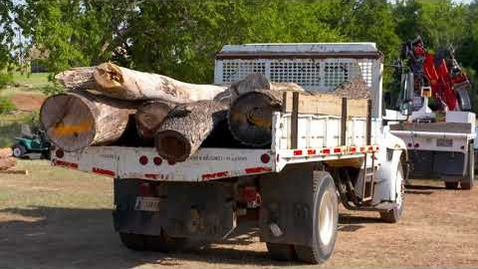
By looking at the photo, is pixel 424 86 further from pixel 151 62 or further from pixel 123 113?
pixel 123 113

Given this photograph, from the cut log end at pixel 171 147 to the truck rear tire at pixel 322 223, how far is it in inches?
66.0

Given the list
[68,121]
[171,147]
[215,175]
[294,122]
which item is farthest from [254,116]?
[68,121]

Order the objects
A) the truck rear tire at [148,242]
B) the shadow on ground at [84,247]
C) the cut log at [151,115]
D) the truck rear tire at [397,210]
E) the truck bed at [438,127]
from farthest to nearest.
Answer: the truck bed at [438,127] → the truck rear tire at [397,210] → the truck rear tire at [148,242] → the shadow on ground at [84,247] → the cut log at [151,115]

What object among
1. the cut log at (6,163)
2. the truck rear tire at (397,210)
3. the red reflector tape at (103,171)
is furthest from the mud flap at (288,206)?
the cut log at (6,163)

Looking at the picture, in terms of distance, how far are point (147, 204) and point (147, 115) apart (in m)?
1.20

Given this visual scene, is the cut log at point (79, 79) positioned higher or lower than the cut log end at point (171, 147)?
higher

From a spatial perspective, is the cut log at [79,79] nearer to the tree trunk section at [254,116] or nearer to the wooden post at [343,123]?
the tree trunk section at [254,116]

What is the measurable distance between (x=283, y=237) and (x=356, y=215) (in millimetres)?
5659

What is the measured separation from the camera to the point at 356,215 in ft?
46.1

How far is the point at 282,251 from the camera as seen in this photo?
29.2 ft

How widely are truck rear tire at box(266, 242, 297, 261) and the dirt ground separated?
8 centimetres

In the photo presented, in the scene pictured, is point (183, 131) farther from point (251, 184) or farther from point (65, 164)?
point (65, 164)

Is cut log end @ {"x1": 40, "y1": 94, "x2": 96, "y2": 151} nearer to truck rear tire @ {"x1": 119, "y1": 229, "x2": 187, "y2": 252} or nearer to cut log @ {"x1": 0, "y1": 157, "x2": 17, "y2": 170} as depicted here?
truck rear tire @ {"x1": 119, "y1": 229, "x2": 187, "y2": 252}

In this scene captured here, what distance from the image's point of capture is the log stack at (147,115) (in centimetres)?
768
